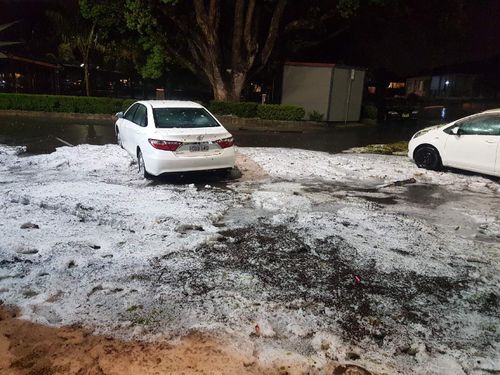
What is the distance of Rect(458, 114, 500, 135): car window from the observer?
890cm

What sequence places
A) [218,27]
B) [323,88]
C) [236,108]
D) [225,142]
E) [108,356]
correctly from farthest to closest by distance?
[218,27]
[323,88]
[236,108]
[225,142]
[108,356]

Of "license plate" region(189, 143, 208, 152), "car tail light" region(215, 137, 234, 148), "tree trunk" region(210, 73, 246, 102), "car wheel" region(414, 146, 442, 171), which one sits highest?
"tree trunk" region(210, 73, 246, 102)

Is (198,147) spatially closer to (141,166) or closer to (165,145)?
(165,145)

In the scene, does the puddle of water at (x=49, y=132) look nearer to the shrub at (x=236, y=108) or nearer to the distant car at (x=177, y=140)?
the distant car at (x=177, y=140)

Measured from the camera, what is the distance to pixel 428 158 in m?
10.1

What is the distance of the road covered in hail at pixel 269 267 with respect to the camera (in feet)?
11.3

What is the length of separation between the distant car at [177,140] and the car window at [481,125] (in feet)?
17.4

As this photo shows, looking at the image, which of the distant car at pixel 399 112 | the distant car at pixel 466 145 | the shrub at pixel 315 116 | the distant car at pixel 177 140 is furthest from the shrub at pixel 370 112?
the distant car at pixel 177 140

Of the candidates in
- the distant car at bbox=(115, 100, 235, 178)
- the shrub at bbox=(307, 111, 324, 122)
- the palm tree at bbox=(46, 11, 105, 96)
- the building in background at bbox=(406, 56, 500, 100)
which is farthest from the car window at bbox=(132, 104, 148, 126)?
the building in background at bbox=(406, 56, 500, 100)

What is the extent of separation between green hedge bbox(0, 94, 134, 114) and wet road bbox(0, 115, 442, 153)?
1089 millimetres

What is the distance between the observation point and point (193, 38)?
2081cm

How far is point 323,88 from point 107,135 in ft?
36.3

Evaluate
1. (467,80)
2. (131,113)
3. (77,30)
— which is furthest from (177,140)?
(467,80)

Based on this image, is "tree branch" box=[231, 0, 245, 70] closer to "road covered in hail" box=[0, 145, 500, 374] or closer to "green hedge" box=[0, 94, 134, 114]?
"green hedge" box=[0, 94, 134, 114]
